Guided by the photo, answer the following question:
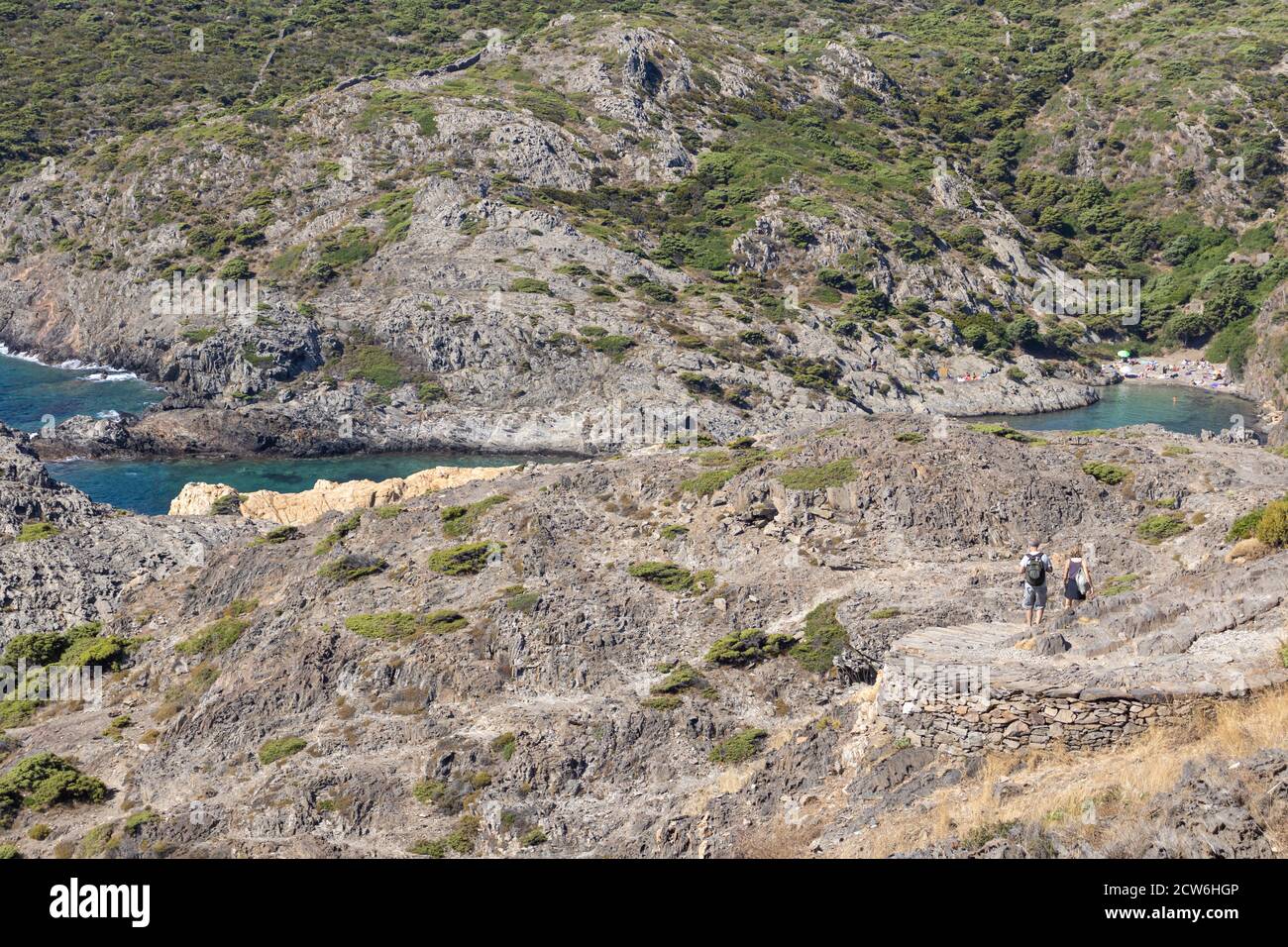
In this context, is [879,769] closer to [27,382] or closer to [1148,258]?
[27,382]

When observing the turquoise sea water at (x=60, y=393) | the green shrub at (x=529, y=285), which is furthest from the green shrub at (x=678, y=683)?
the turquoise sea water at (x=60, y=393)

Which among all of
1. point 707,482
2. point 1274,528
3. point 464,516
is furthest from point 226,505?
point 1274,528

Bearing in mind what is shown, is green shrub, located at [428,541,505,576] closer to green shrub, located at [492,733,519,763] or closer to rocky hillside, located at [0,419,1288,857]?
rocky hillside, located at [0,419,1288,857]

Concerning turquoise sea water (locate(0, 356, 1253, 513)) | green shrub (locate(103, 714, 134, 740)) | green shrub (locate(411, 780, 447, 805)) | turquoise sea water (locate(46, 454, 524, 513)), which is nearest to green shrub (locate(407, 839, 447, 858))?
green shrub (locate(411, 780, 447, 805))

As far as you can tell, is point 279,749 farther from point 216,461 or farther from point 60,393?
point 60,393

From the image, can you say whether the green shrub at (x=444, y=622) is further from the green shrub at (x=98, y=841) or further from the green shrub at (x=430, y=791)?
the green shrub at (x=98, y=841)
